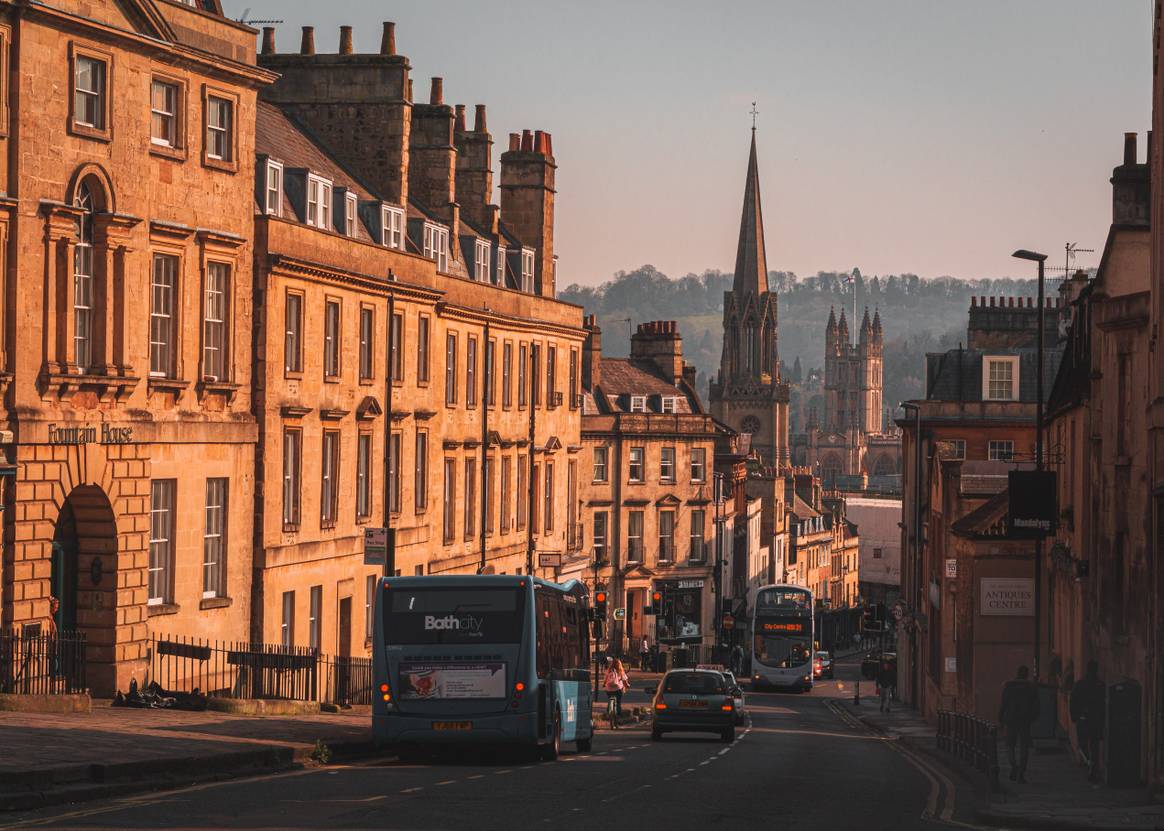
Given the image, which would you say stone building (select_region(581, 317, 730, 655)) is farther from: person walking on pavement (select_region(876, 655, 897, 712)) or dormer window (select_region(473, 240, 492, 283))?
dormer window (select_region(473, 240, 492, 283))

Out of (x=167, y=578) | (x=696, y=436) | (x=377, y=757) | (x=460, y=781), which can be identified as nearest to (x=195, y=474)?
(x=167, y=578)

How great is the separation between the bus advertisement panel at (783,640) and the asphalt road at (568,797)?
50.6 meters

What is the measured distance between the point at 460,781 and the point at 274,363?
1839cm

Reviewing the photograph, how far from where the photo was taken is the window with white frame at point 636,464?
92.8 m

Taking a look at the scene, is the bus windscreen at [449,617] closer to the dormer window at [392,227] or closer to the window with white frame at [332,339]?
the window with white frame at [332,339]

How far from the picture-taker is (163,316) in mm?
35000

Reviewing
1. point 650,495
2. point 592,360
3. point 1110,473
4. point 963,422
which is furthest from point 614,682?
point 592,360

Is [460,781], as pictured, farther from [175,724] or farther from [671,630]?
[671,630]

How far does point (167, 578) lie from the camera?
3534 centimetres

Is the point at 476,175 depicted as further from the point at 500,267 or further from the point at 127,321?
the point at 127,321

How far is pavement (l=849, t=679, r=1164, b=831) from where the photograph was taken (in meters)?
20.7

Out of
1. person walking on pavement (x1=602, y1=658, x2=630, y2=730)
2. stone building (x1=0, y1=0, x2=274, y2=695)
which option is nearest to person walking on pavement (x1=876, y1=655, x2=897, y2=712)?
person walking on pavement (x1=602, y1=658, x2=630, y2=730)

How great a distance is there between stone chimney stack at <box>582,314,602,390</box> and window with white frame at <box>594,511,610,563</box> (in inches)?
268

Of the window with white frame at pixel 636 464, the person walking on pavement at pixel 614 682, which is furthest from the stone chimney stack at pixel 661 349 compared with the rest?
the person walking on pavement at pixel 614 682
